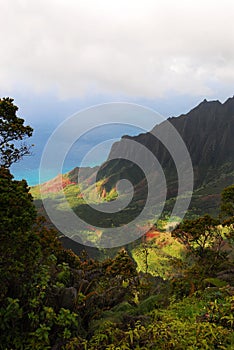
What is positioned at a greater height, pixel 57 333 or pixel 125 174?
pixel 125 174

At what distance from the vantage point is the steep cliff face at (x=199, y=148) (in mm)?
136625

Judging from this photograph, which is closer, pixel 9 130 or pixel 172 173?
pixel 9 130

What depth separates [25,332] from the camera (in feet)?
17.7

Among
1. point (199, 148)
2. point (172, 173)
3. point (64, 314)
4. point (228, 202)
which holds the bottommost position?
point (64, 314)

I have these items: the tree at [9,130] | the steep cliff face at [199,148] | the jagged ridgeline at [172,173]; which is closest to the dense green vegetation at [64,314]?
the tree at [9,130]

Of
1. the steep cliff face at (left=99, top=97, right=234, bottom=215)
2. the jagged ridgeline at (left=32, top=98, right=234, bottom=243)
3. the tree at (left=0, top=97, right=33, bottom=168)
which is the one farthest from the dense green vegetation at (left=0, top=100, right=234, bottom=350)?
the steep cliff face at (left=99, top=97, right=234, bottom=215)

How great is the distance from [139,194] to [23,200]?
124958mm

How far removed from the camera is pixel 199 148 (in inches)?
6147

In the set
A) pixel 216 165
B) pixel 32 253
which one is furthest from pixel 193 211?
pixel 32 253

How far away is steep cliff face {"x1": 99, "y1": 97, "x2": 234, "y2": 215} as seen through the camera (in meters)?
137

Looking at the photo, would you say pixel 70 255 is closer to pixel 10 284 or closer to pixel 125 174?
pixel 10 284

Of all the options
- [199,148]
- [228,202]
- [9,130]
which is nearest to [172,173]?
[199,148]

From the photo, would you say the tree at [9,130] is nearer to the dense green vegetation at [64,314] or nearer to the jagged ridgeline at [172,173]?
the dense green vegetation at [64,314]

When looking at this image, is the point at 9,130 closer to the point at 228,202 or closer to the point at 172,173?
the point at 228,202
